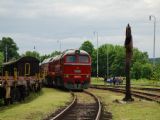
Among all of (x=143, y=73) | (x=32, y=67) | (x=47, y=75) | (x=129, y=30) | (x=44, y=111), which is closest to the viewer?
(x=44, y=111)

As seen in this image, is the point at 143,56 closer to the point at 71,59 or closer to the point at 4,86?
the point at 71,59

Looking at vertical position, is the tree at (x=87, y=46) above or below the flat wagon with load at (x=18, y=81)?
above

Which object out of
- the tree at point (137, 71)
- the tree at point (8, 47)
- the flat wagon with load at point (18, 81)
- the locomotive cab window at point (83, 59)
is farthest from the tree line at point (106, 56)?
the flat wagon with load at point (18, 81)

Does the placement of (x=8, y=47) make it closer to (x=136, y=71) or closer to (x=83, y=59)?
(x=136, y=71)

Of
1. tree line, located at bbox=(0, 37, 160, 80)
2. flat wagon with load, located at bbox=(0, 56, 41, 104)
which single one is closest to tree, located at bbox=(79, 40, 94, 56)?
tree line, located at bbox=(0, 37, 160, 80)

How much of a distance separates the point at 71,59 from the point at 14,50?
138m

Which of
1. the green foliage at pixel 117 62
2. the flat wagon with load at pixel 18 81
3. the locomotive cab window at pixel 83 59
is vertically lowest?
the flat wagon with load at pixel 18 81

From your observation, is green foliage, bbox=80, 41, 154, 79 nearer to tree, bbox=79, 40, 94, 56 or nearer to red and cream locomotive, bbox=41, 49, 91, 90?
tree, bbox=79, 40, 94, 56

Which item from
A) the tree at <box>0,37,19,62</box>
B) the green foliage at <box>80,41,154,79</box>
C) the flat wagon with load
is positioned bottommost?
the flat wagon with load

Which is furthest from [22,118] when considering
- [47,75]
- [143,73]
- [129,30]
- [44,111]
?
[143,73]

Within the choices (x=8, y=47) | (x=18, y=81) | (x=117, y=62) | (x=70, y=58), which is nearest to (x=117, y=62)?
(x=117, y=62)

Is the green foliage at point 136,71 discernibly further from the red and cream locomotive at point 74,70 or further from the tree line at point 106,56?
the red and cream locomotive at point 74,70

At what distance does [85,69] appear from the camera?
42.1 meters

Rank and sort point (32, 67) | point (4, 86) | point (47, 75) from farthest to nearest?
point (47, 75) < point (32, 67) < point (4, 86)
